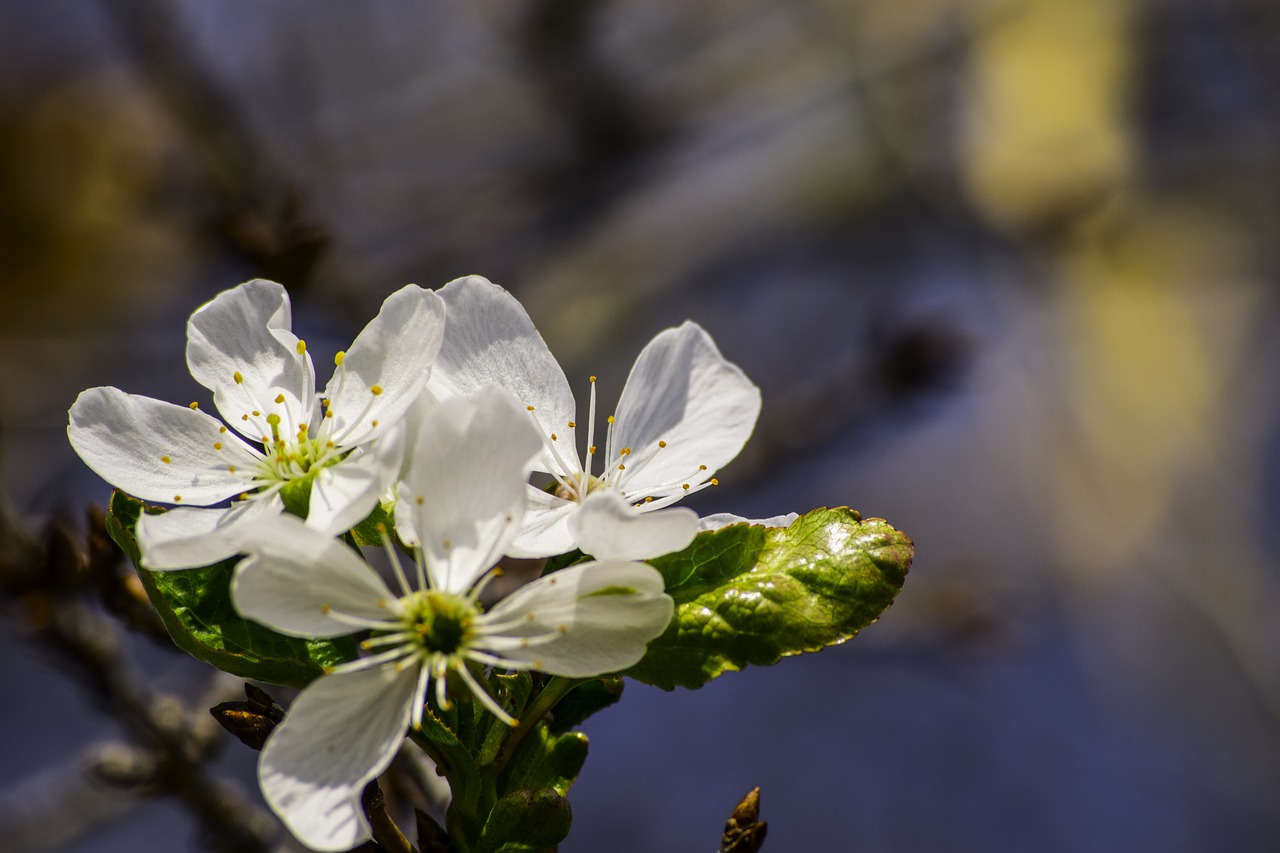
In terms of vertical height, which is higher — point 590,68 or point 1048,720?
point 590,68

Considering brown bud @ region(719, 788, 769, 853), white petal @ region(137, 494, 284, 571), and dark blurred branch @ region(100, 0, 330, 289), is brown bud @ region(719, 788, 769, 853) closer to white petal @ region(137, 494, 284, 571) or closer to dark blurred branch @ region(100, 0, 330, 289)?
white petal @ region(137, 494, 284, 571)

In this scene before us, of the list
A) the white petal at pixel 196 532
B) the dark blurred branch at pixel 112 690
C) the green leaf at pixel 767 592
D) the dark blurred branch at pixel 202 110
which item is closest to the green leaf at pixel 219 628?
the white petal at pixel 196 532

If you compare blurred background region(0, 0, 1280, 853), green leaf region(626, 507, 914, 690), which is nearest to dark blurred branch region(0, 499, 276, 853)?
green leaf region(626, 507, 914, 690)

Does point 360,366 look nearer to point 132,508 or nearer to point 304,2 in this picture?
point 132,508

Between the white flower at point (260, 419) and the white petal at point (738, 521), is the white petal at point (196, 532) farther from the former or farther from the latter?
the white petal at point (738, 521)

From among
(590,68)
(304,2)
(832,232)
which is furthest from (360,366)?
(304,2)

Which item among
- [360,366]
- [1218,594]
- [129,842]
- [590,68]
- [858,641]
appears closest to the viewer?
[360,366]

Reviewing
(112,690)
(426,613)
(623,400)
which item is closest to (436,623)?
(426,613)
